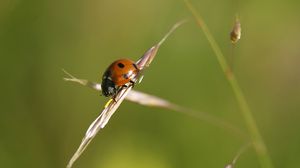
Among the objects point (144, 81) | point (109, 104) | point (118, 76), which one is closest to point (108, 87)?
point (118, 76)

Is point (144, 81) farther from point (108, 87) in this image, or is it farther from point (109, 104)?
point (109, 104)

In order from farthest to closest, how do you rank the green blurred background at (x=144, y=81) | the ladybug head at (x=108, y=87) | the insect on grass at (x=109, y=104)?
1. the green blurred background at (x=144, y=81)
2. the ladybug head at (x=108, y=87)
3. the insect on grass at (x=109, y=104)

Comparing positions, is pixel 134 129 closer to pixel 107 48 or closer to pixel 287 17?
pixel 107 48

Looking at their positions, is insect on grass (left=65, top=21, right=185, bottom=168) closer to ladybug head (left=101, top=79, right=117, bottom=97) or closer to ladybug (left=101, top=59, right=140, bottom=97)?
ladybug (left=101, top=59, right=140, bottom=97)

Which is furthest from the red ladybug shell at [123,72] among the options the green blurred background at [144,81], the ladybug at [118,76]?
the green blurred background at [144,81]

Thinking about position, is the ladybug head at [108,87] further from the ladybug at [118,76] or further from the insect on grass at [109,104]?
the insect on grass at [109,104]

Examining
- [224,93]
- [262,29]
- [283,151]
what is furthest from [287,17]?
[283,151]
